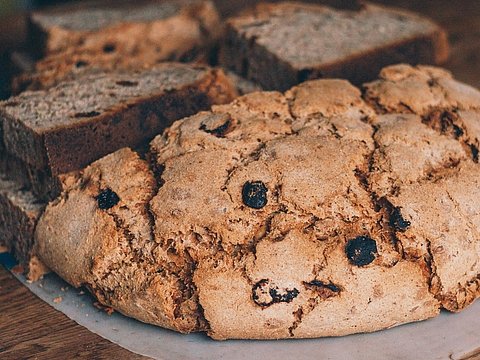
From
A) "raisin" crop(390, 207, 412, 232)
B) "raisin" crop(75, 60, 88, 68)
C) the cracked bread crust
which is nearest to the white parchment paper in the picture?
the cracked bread crust

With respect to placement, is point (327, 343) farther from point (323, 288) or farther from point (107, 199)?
point (107, 199)

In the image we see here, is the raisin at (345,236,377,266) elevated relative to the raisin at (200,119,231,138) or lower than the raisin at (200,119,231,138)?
lower

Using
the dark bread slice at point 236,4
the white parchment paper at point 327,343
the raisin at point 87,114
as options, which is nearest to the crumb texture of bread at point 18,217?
the raisin at point 87,114

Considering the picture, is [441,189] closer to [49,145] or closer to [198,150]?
[198,150]

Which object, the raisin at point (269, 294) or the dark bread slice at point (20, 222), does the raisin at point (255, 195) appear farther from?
the dark bread slice at point (20, 222)

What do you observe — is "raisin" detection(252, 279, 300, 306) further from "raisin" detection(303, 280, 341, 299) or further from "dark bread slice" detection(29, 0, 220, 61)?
"dark bread slice" detection(29, 0, 220, 61)

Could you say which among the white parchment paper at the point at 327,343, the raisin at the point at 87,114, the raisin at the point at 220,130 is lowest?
the white parchment paper at the point at 327,343

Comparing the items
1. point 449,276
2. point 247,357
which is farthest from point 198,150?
point 449,276
